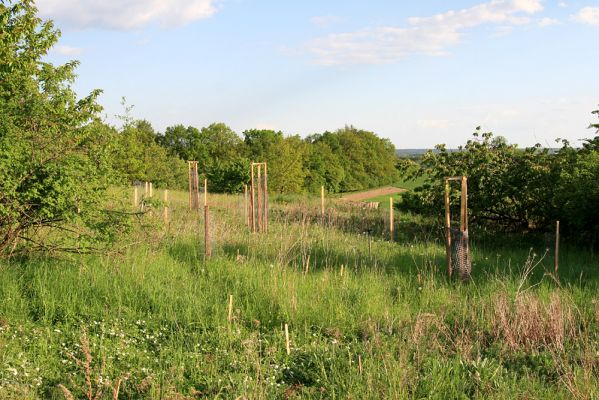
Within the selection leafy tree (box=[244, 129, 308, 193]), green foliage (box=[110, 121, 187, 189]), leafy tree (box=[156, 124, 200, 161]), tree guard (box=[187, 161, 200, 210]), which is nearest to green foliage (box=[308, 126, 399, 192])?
leafy tree (box=[244, 129, 308, 193])

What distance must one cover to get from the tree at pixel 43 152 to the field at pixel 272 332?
1.79 ft

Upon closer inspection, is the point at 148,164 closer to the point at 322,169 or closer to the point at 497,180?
the point at 497,180

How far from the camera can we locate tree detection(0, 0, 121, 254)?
277 inches

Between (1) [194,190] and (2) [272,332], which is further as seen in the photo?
(1) [194,190]

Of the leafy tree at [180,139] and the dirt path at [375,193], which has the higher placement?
the leafy tree at [180,139]

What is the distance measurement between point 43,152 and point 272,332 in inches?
155

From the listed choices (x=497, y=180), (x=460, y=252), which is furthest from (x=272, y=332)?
(x=497, y=180)

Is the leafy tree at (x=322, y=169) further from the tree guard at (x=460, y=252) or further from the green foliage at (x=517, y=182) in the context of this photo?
the tree guard at (x=460, y=252)

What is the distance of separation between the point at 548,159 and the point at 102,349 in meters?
13.9

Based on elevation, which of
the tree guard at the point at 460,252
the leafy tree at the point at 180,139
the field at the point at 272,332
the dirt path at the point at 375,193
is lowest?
the dirt path at the point at 375,193

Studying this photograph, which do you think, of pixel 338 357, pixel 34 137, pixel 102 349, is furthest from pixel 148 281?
pixel 338 357

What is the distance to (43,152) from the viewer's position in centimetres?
733

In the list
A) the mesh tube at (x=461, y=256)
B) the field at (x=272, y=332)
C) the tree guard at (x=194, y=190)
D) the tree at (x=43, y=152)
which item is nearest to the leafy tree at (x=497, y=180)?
the field at (x=272, y=332)

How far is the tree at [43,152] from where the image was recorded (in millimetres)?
7047
